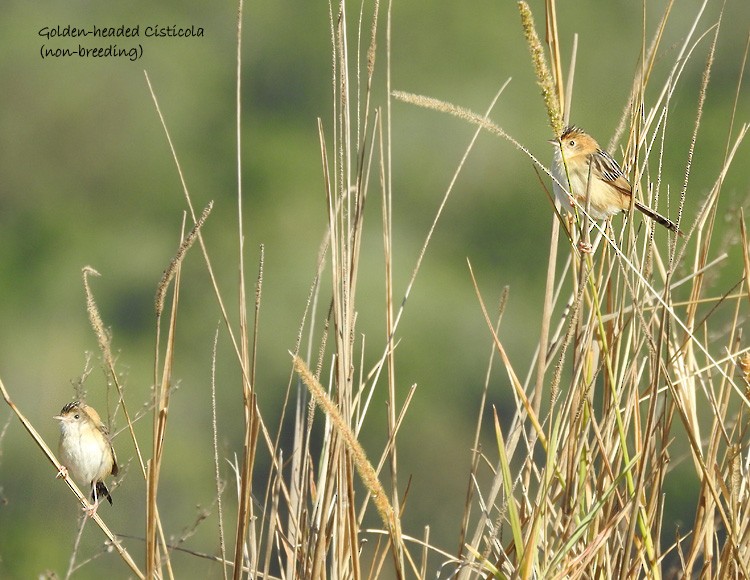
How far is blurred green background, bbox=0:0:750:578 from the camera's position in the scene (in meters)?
19.4

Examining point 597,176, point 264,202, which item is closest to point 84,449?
point 597,176

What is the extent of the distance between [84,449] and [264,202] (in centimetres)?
1960

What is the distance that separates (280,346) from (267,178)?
507 centimetres

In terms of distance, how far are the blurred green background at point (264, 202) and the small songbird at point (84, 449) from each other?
1196cm

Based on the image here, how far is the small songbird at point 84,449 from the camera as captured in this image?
4480 mm

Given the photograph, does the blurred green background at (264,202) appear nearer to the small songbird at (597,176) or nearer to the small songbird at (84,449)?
the small songbird at (84,449)

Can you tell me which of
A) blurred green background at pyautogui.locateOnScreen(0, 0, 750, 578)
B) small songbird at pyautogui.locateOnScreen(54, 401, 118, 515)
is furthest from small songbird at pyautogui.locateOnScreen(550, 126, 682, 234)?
blurred green background at pyautogui.locateOnScreen(0, 0, 750, 578)

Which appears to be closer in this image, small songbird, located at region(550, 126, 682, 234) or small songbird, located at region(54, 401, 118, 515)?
small songbird, located at region(550, 126, 682, 234)

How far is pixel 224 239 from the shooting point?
23.7 m

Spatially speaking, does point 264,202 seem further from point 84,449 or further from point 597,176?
point 597,176

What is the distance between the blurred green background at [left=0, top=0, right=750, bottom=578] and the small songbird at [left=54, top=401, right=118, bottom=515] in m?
12.0

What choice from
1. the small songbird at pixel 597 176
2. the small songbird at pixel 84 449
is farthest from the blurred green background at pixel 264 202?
the small songbird at pixel 597 176

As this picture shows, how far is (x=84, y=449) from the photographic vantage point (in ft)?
14.8

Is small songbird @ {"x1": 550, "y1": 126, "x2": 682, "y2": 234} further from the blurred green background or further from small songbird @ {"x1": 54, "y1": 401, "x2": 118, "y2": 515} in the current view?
the blurred green background
